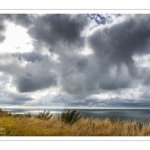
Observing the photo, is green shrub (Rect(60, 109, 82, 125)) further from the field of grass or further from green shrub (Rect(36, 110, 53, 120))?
green shrub (Rect(36, 110, 53, 120))

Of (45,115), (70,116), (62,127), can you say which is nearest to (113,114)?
(70,116)

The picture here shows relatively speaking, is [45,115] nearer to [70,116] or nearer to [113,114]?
[70,116]

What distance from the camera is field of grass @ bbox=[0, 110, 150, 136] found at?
6.28 meters

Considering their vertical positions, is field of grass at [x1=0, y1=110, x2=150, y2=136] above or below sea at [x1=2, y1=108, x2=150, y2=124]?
below

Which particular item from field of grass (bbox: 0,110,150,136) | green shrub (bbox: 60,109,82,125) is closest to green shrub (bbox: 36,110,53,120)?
field of grass (bbox: 0,110,150,136)

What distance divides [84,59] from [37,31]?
126 cm

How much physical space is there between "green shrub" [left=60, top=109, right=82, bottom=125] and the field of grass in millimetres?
24

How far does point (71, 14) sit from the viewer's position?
653cm

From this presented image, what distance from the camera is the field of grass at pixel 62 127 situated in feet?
20.6

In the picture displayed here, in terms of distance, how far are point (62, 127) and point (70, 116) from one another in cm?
30

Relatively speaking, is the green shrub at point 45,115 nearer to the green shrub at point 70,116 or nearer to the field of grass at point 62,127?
the field of grass at point 62,127

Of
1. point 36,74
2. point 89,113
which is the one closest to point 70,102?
point 89,113

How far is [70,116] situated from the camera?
6.44m

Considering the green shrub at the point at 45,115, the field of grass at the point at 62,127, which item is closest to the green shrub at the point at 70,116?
the field of grass at the point at 62,127
